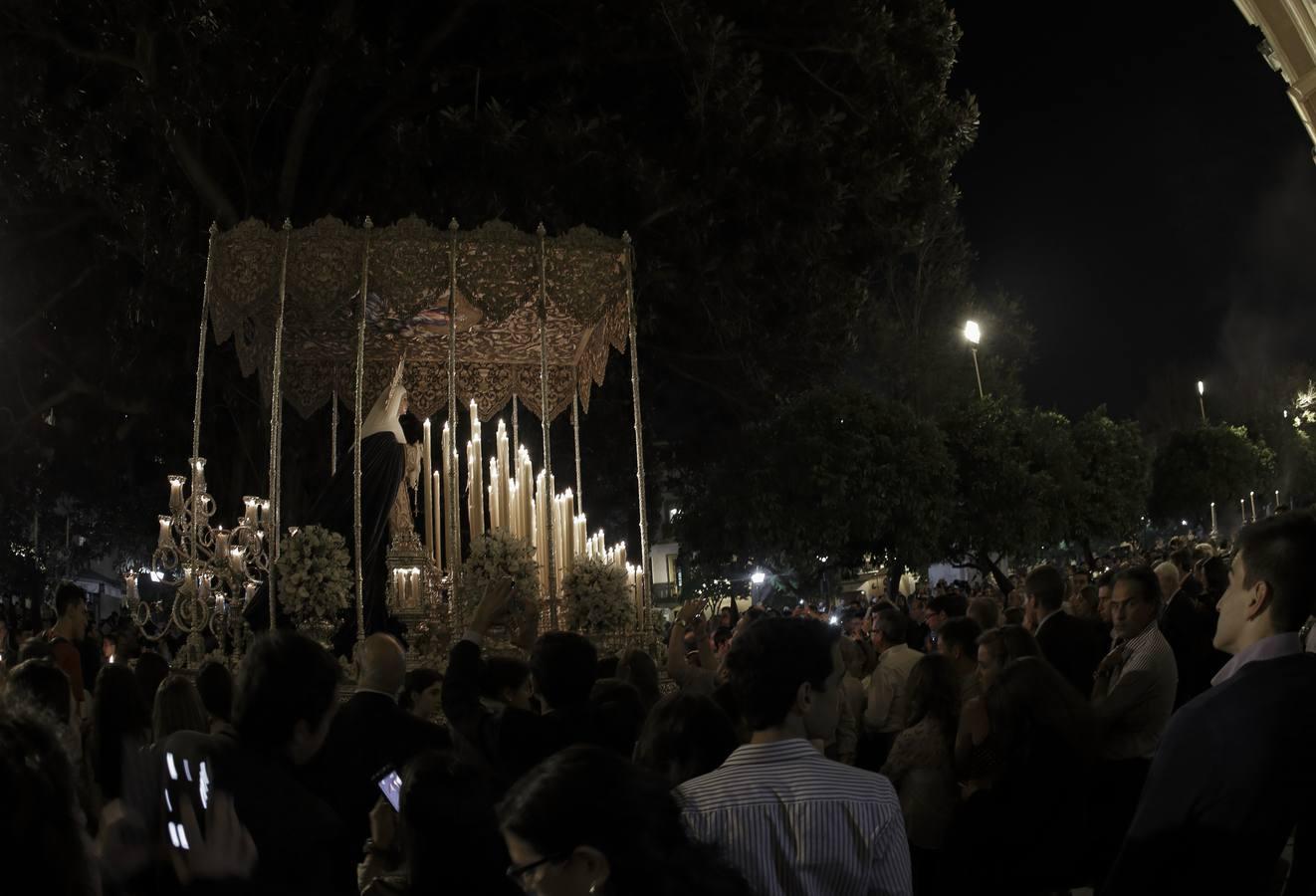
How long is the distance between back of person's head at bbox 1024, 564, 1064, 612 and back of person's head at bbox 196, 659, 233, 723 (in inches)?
183

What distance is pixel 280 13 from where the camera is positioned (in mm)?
17594

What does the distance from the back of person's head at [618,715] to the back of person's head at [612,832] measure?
2.60m

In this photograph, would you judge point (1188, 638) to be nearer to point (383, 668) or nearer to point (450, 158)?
point (383, 668)

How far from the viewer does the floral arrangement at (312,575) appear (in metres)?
12.0

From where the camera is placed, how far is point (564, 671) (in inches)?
213

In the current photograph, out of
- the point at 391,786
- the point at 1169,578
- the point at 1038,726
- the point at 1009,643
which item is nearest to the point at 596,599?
the point at 1169,578

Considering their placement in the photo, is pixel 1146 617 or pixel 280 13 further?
pixel 280 13

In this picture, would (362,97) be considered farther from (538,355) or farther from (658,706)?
(658,706)

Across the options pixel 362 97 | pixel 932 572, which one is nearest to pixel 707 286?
pixel 362 97

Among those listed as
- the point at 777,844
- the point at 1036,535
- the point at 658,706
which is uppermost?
the point at 1036,535

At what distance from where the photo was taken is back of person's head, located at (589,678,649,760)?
5441 millimetres

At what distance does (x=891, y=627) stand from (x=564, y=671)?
3.59 meters

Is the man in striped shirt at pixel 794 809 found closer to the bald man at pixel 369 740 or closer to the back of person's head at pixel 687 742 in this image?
the back of person's head at pixel 687 742

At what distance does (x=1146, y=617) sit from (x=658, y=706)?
3280mm
